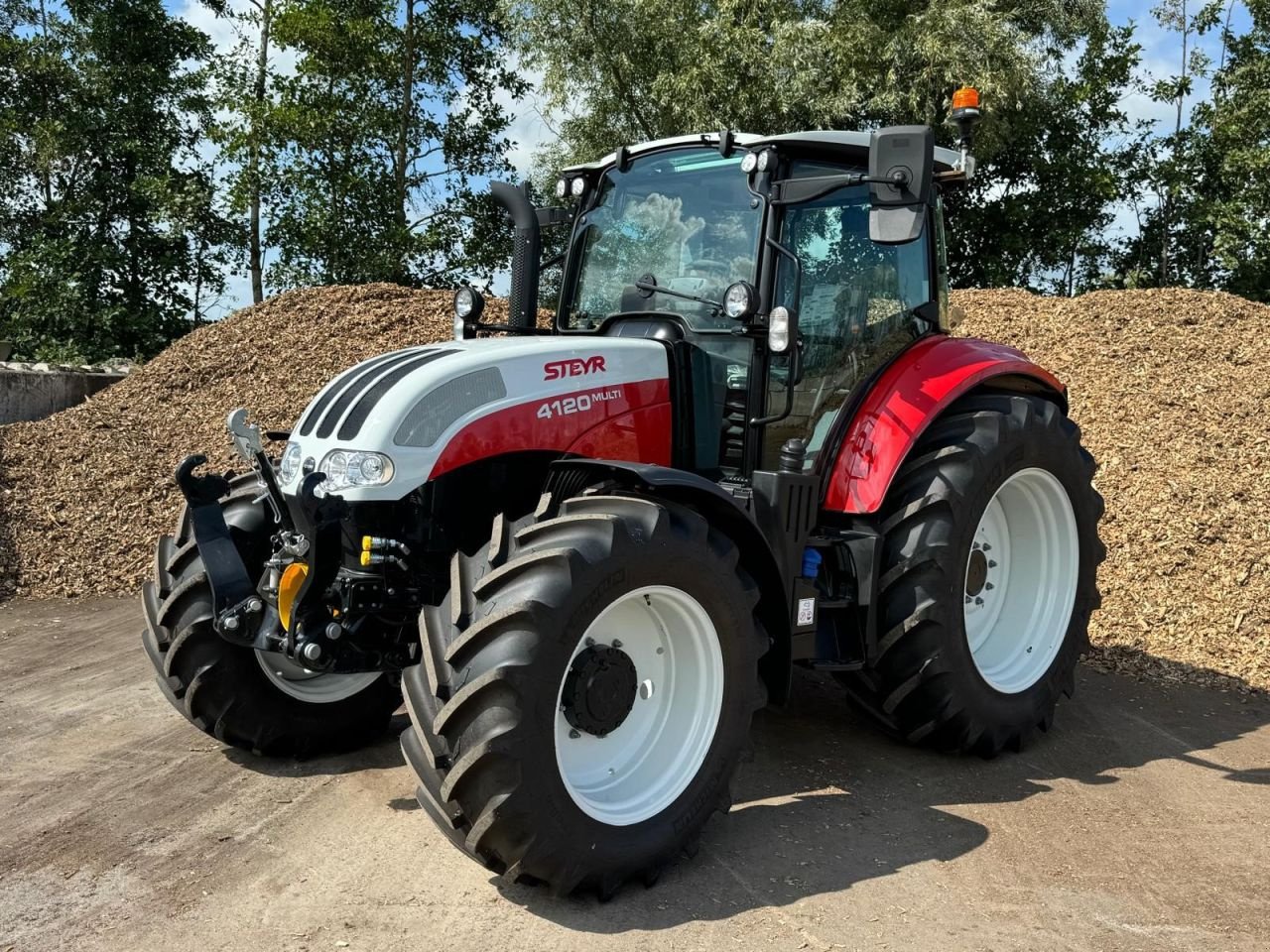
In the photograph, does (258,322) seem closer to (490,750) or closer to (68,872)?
(68,872)

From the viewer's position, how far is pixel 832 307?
4500 mm

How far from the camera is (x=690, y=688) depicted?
364 centimetres

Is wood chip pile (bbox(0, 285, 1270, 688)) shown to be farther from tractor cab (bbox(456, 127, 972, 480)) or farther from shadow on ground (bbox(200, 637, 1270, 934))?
tractor cab (bbox(456, 127, 972, 480))

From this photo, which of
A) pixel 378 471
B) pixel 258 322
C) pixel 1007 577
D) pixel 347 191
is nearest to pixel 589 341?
pixel 378 471

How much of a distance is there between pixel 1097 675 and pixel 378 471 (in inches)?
167

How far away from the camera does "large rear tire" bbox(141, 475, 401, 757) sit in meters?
4.04

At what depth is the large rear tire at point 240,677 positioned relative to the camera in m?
4.04

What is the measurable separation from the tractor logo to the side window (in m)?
0.72

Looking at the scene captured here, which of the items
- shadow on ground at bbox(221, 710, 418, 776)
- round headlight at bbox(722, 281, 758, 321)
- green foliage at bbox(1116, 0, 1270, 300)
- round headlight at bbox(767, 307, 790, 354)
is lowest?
shadow on ground at bbox(221, 710, 418, 776)

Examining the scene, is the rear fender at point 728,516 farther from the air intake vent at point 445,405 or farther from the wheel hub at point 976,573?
the wheel hub at point 976,573

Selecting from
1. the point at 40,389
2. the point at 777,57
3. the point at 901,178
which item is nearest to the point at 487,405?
the point at 901,178

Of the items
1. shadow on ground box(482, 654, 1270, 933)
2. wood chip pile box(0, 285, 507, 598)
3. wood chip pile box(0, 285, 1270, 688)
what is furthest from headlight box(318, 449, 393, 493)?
wood chip pile box(0, 285, 507, 598)

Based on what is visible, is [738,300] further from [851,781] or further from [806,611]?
[851,781]

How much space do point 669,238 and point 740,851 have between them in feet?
7.73
